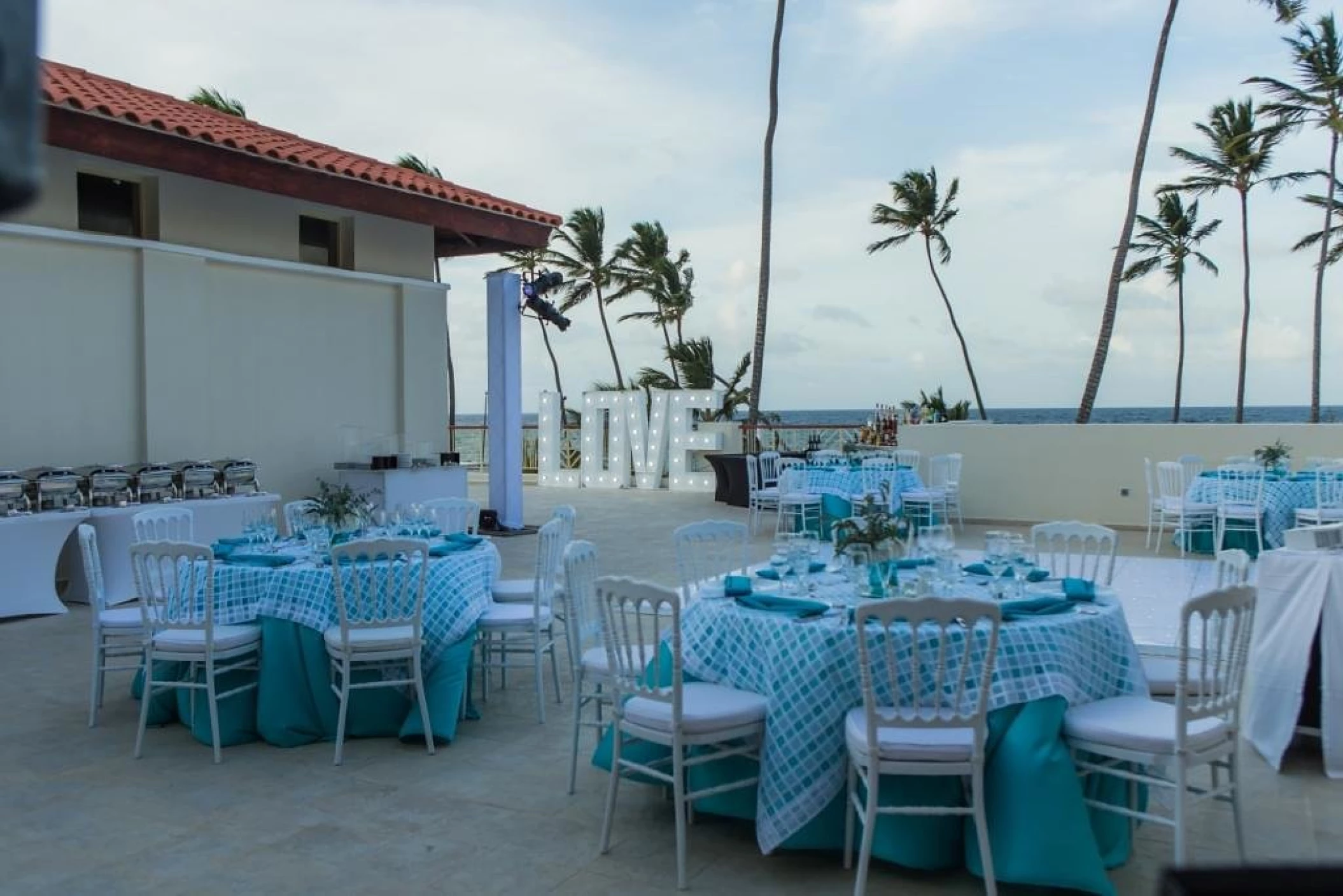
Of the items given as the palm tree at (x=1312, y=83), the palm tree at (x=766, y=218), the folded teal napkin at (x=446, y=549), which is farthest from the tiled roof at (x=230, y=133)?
the palm tree at (x=1312, y=83)

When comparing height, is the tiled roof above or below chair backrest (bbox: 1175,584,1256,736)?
above

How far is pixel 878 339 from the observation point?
74.6ft

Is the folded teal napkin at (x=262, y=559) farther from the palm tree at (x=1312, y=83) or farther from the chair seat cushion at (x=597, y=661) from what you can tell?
the palm tree at (x=1312, y=83)

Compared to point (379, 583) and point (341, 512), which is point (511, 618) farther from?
point (341, 512)

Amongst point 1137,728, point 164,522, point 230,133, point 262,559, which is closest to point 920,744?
point 1137,728

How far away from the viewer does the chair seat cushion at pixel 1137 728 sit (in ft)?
10.2

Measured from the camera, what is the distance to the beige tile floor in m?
3.28

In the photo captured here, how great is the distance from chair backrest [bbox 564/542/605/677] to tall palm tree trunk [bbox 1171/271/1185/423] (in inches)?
901

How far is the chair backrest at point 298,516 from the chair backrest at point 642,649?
8.91 ft

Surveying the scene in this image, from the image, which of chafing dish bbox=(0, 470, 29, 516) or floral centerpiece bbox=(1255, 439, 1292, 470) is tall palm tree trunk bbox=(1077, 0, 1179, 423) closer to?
floral centerpiece bbox=(1255, 439, 1292, 470)

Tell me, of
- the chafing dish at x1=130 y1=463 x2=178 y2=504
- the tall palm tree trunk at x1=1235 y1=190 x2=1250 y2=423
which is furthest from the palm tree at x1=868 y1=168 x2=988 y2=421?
the chafing dish at x1=130 y1=463 x2=178 y2=504

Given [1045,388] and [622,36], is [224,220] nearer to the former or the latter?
[622,36]

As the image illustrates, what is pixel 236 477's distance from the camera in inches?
346

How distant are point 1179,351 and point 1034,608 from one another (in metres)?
25.4
